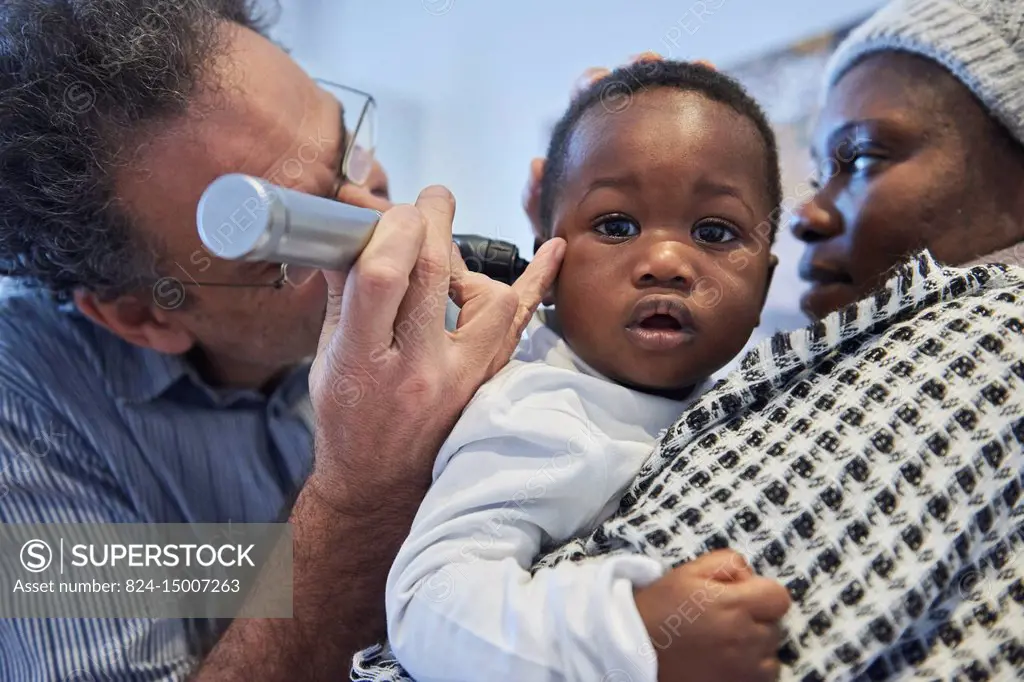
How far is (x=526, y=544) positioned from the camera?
2.47 ft

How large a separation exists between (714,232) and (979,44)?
0.49 m

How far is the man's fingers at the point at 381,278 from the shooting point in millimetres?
766

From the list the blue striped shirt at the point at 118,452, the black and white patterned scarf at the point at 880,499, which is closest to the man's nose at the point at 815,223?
the black and white patterned scarf at the point at 880,499

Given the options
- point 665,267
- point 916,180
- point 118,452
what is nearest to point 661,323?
point 665,267

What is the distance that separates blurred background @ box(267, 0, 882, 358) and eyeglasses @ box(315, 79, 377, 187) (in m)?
0.46

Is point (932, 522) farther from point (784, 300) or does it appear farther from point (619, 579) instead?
point (784, 300)

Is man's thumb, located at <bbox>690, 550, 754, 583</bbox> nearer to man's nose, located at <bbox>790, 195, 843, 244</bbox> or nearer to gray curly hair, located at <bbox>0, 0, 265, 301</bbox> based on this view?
man's nose, located at <bbox>790, 195, 843, 244</bbox>

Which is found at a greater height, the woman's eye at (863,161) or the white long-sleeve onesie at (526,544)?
the woman's eye at (863,161)

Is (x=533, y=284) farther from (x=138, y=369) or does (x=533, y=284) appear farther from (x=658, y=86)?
(x=138, y=369)

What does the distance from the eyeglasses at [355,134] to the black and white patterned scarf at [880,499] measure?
2.52 feet

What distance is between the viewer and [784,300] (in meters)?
1.76

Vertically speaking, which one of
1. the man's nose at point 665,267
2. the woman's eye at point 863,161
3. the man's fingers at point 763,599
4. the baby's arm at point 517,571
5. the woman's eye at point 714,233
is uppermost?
the woman's eye at point 863,161

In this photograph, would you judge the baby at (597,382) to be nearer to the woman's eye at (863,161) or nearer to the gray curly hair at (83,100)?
the woman's eye at (863,161)

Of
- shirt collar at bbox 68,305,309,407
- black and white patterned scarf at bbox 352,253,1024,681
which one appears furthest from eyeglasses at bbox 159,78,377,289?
black and white patterned scarf at bbox 352,253,1024,681
